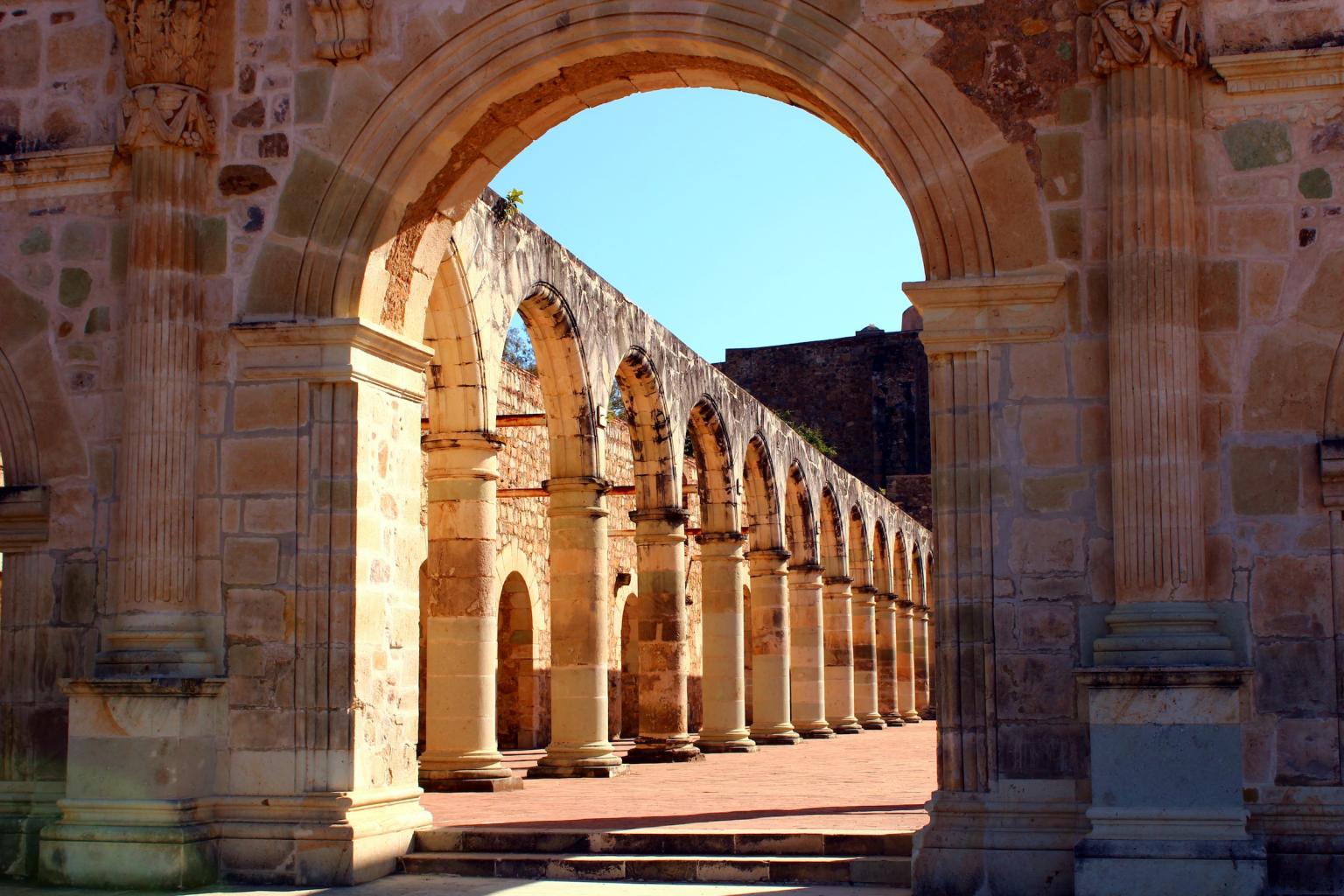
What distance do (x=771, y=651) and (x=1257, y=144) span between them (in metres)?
13.4

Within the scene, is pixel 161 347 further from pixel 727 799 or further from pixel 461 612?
pixel 727 799

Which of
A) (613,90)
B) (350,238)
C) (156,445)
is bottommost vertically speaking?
(156,445)

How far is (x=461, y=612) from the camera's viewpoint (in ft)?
39.3

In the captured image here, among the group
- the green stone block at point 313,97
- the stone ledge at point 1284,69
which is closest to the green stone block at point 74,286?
the green stone block at point 313,97

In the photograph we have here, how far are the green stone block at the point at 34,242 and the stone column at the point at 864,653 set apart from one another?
63.3 ft

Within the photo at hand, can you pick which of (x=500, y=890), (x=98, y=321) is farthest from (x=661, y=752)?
(x=98, y=321)

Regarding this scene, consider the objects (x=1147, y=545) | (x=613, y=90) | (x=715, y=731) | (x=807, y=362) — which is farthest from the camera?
(x=807, y=362)

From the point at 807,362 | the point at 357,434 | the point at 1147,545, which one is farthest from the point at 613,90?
the point at 807,362

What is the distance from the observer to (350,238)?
8.33 m

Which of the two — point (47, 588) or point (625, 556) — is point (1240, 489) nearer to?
point (47, 588)

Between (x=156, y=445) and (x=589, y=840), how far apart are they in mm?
2871

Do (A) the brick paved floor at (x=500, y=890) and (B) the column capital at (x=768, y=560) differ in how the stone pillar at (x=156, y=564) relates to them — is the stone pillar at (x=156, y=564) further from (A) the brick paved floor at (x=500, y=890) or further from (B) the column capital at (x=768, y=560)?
(B) the column capital at (x=768, y=560)

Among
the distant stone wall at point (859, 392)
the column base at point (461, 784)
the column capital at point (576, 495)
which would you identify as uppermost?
the distant stone wall at point (859, 392)

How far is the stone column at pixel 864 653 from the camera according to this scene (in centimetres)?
2672
